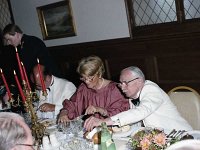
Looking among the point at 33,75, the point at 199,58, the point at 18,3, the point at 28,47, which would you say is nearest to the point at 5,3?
the point at 18,3

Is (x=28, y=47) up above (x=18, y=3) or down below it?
below

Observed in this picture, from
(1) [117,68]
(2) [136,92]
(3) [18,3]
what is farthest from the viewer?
(3) [18,3]

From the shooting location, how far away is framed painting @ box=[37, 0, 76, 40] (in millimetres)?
5164

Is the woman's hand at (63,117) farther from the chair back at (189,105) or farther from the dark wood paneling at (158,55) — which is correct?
the dark wood paneling at (158,55)

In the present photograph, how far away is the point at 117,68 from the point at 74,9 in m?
1.24

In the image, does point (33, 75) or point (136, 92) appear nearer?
point (136, 92)

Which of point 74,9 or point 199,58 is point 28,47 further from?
point 199,58

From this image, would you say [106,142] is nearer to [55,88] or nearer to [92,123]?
[92,123]

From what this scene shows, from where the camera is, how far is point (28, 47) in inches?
175

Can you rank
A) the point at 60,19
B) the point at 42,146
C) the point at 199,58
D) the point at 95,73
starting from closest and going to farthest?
1. the point at 42,146
2. the point at 95,73
3. the point at 199,58
4. the point at 60,19

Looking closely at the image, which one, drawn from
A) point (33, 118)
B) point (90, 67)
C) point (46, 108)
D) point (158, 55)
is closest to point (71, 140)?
point (33, 118)

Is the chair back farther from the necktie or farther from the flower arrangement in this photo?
the flower arrangement

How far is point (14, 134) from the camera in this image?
1136 millimetres

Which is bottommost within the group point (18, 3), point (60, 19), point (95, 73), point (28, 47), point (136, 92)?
point (136, 92)
